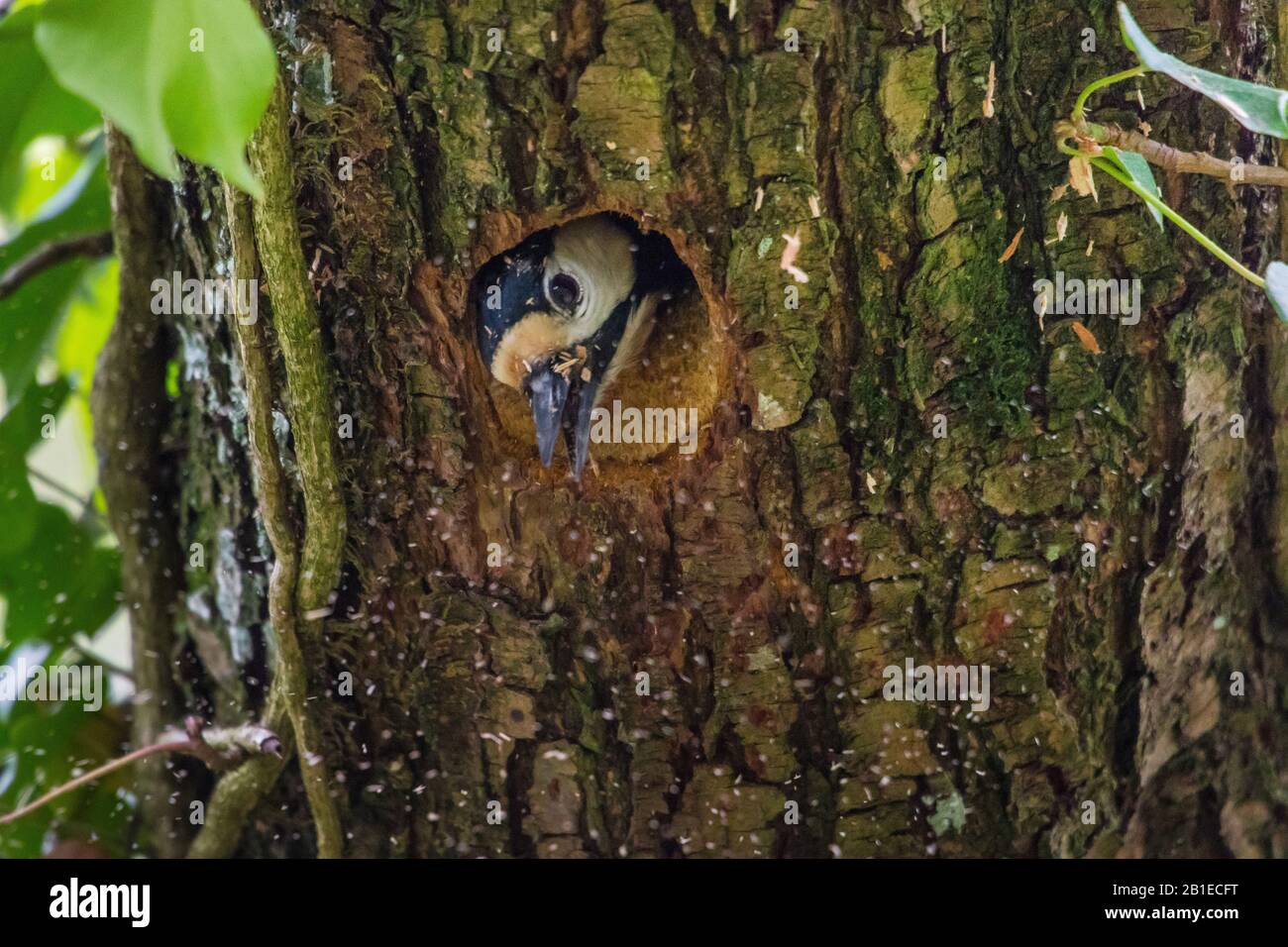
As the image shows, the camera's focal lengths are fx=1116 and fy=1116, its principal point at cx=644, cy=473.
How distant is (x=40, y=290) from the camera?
148cm

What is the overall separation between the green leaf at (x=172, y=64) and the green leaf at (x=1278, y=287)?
76cm

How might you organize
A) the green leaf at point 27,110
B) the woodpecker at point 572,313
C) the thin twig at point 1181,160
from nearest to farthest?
the thin twig at point 1181,160 → the green leaf at point 27,110 → the woodpecker at point 572,313

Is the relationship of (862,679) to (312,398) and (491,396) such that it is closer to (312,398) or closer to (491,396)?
(491,396)

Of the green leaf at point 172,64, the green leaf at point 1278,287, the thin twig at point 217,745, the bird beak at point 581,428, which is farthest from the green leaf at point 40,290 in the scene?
the green leaf at point 1278,287

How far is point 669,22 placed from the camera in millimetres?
1041

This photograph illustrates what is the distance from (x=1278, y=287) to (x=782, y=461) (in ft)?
1.54

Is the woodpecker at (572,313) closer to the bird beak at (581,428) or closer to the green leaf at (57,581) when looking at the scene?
the bird beak at (581,428)

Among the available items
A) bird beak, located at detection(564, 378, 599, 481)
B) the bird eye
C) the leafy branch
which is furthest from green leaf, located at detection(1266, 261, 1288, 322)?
the bird eye

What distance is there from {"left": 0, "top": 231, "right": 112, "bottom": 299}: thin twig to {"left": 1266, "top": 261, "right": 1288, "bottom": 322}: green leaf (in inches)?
53.0

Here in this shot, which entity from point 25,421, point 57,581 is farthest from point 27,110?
point 57,581

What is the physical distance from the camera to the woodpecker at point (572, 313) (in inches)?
55.1

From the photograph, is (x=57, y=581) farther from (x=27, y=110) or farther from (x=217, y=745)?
(x=27, y=110)

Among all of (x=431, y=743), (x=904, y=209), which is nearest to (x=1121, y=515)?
(x=904, y=209)

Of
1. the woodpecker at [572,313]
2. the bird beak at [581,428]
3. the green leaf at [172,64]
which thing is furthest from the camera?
the woodpecker at [572,313]
